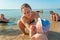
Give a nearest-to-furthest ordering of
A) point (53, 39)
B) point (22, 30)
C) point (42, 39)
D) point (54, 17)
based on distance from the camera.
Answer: point (42, 39), point (53, 39), point (22, 30), point (54, 17)

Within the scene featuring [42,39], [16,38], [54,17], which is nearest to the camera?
[42,39]

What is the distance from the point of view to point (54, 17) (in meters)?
6.54

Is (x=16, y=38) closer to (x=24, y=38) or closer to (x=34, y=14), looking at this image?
(x=24, y=38)

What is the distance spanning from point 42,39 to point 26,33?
1.43m

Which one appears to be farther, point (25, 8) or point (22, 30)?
point (22, 30)

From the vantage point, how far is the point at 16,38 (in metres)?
3.27

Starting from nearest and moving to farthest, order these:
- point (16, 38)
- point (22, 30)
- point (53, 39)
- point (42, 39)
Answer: point (42, 39) → point (53, 39) → point (16, 38) → point (22, 30)

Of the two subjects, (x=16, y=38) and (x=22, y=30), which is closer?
(x=16, y=38)

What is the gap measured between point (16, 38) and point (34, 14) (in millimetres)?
630

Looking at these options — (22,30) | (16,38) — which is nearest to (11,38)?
(16,38)

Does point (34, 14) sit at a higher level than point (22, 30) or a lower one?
higher

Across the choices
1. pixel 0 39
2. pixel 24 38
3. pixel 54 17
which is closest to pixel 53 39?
pixel 24 38

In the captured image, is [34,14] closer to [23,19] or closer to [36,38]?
[23,19]

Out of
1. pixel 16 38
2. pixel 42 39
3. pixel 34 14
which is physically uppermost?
pixel 34 14
